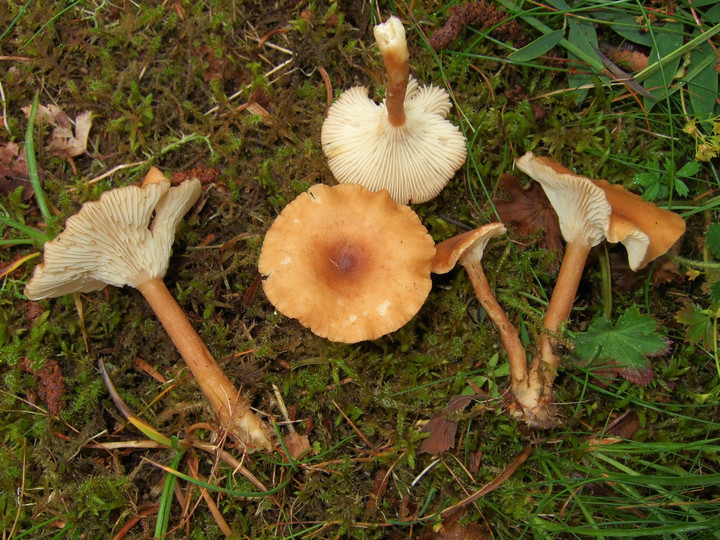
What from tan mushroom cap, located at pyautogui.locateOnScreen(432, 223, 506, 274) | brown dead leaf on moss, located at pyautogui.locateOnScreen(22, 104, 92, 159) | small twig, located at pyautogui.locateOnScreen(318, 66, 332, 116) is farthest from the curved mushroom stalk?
brown dead leaf on moss, located at pyautogui.locateOnScreen(22, 104, 92, 159)

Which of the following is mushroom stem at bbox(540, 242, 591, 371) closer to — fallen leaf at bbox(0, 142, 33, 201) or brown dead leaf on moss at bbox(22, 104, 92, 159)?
brown dead leaf on moss at bbox(22, 104, 92, 159)

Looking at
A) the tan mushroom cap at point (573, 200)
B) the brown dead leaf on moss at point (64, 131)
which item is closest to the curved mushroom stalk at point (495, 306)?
the tan mushroom cap at point (573, 200)

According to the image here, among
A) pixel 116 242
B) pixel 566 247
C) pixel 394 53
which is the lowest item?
pixel 566 247

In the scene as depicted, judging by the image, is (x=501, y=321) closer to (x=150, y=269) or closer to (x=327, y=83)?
(x=327, y=83)

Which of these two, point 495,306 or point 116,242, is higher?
point 116,242

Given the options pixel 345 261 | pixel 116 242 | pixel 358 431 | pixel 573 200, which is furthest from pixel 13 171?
pixel 573 200

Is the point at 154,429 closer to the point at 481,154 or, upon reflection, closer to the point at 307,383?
the point at 307,383
